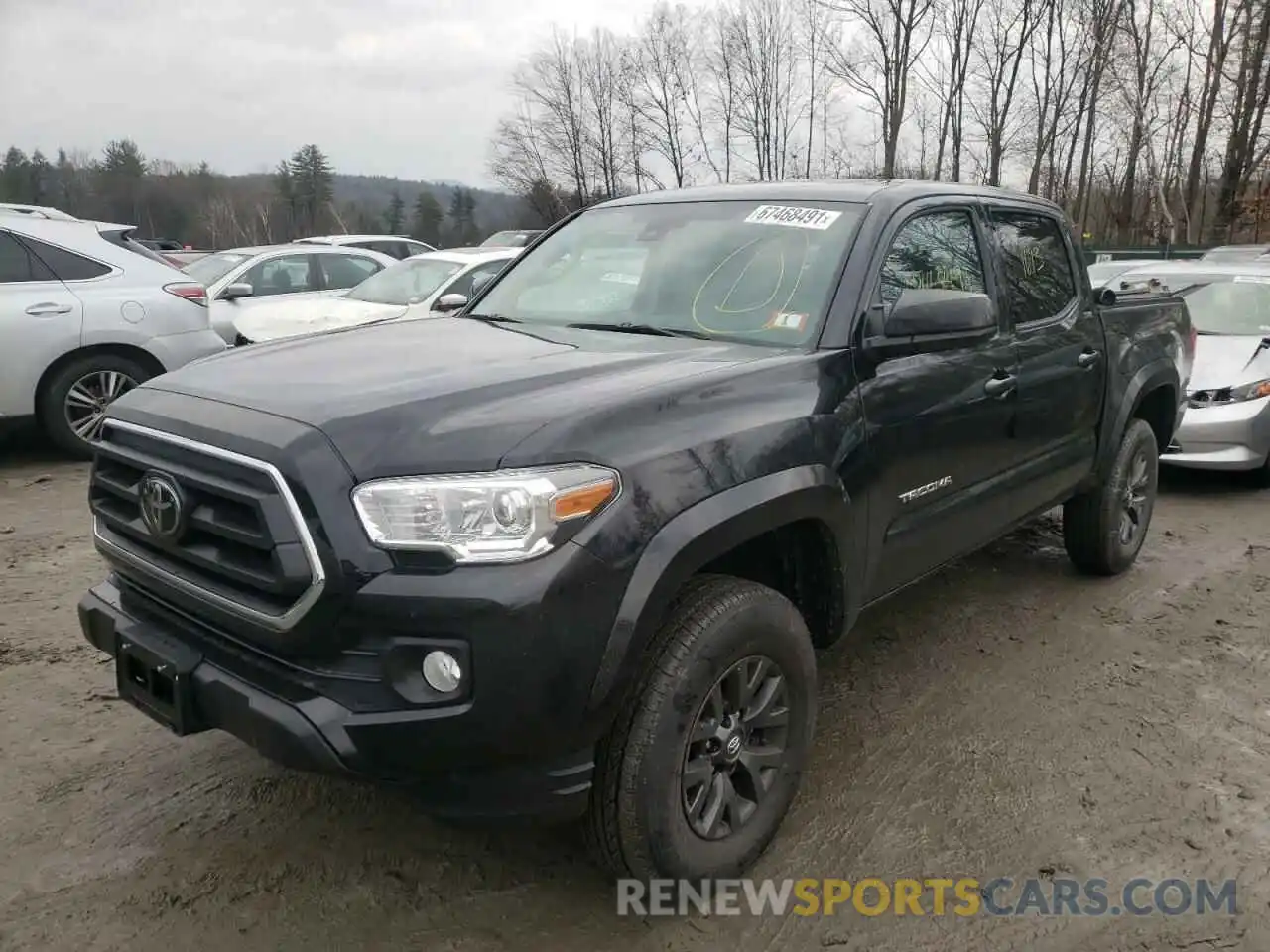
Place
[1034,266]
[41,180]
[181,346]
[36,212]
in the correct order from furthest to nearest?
[41,180]
[36,212]
[181,346]
[1034,266]

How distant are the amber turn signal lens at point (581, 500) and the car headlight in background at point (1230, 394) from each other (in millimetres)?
6188

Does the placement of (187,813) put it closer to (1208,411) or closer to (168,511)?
(168,511)

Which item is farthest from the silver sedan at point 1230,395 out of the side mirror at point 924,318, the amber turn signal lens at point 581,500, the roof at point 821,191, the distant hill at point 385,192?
the distant hill at point 385,192

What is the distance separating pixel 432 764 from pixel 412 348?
4.47 feet

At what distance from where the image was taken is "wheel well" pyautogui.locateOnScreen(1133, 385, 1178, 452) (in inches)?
203

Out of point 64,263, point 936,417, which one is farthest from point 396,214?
point 936,417

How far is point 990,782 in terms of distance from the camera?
3.15 m

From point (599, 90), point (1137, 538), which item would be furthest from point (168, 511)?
point (599, 90)

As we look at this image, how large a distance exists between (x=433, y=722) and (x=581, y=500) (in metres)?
0.56

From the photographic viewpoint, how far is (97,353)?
6.89m

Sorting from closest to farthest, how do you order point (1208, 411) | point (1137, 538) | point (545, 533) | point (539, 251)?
1. point (545, 533)
2. point (539, 251)
3. point (1137, 538)
4. point (1208, 411)

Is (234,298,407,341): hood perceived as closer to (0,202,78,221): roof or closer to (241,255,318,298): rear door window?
(241,255,318,298): rear door window

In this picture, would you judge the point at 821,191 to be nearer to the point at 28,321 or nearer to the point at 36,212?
the point at 28,321

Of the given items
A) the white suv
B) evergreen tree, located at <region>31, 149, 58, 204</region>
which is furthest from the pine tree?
the white suv
